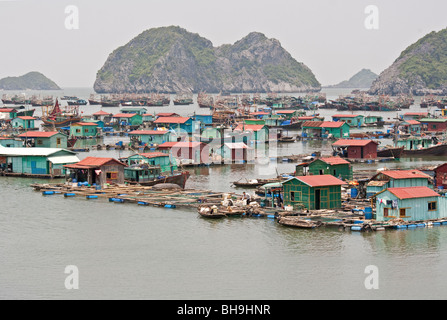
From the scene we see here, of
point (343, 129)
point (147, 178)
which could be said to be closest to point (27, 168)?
point (147, 178)

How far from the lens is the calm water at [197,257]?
24156 millimetres

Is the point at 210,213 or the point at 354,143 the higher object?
the point at 354,143

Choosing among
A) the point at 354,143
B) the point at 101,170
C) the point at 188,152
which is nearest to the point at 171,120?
the point at 188,152

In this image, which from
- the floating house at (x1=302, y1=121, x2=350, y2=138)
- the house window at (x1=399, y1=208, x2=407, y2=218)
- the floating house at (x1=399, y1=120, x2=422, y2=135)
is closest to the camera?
the house window at (x1=399, y1=208, x2=407, y2=218)

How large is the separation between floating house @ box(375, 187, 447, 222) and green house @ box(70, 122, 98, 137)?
5090cm

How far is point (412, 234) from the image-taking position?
29.7 m

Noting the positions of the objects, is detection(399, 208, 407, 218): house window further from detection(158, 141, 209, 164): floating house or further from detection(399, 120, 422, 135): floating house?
detection(399, 120, 422, 135): floating house

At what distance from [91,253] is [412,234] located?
1263 cm

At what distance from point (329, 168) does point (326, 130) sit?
1425 inches

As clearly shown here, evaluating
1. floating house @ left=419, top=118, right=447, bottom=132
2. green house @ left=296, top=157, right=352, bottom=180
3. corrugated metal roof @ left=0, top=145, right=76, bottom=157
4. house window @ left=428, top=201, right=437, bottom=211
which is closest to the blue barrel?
house window @ left=428, top=201, right=437, bottom=211

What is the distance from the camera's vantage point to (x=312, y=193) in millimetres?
33281

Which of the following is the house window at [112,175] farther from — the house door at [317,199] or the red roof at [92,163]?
the house door at [317,199]

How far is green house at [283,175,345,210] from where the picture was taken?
33.3 m

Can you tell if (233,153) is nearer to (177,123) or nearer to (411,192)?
(177,123)
